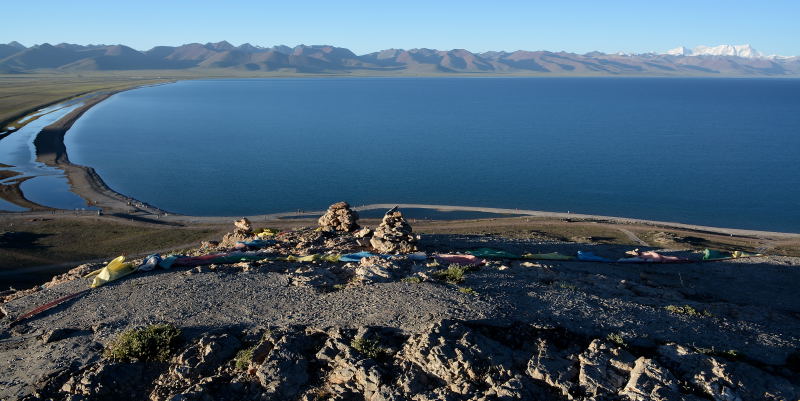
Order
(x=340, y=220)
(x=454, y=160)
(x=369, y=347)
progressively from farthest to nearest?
1. (x=454, y=160)
2. (x=340, y=220)
3. (x=369, y=347)

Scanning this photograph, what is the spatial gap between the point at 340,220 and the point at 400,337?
1422cm

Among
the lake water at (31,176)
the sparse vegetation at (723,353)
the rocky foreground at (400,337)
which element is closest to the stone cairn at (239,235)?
the rocky foreground at (400,337)

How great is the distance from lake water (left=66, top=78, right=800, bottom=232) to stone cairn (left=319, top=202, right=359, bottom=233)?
26.4 m

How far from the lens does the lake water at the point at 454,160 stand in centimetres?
5650

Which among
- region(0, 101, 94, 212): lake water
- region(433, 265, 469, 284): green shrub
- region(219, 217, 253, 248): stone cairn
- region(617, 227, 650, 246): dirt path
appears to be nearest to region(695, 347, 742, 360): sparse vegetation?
region(433, 265, 469, 284): green shrub

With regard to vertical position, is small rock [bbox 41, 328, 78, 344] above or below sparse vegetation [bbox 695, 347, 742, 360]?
below

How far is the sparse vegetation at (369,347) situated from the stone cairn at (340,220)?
45.0 feet

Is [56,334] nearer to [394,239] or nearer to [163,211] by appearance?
[394,239]

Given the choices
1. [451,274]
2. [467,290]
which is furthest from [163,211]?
[467,290]

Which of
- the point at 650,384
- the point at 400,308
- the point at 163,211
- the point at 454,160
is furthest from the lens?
the point at 454,160

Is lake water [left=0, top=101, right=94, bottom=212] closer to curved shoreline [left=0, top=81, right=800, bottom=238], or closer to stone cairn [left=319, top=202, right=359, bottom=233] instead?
curved shoreline [left=0, top=81, right=800, bottom=238]

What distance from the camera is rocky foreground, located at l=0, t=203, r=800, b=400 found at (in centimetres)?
1149

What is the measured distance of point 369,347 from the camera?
12.5m

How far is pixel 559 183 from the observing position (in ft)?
211
